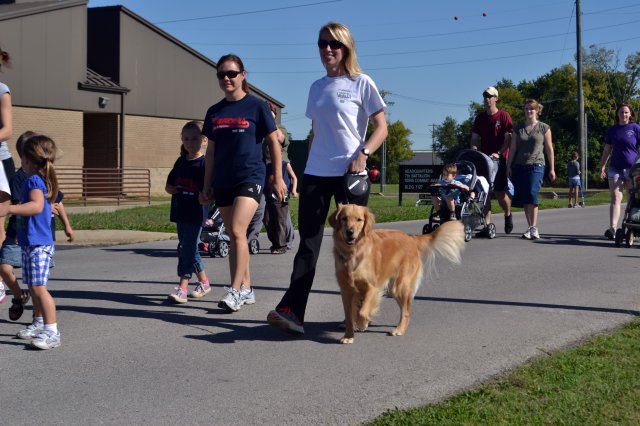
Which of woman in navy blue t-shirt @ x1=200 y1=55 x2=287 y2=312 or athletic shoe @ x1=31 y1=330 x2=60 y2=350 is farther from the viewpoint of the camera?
woman in navy blue t-shirt @ x1=200 y1=55 x2=287 y2=312

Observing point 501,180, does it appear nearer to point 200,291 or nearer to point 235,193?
point 200,291

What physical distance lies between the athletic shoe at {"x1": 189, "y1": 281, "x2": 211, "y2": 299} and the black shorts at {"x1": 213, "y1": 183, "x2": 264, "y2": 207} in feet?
4.35

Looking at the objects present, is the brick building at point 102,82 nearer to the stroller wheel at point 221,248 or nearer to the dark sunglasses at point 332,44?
the stroller wheel at point 221,248

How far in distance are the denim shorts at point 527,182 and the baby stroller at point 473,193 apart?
0.45m

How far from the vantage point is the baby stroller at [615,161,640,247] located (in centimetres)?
1327

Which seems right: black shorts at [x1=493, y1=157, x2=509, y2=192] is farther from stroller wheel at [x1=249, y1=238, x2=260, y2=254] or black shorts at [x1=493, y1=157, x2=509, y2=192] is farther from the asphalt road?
stroller wheel at [x1=249, y1=238, x2=260, y2=254]

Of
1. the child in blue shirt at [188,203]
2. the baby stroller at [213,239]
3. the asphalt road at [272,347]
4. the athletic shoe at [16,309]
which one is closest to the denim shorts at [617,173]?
the asphalt road at [272,347]

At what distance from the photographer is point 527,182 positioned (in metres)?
14.3

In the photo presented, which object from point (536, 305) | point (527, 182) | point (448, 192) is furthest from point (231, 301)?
point (527, 182)

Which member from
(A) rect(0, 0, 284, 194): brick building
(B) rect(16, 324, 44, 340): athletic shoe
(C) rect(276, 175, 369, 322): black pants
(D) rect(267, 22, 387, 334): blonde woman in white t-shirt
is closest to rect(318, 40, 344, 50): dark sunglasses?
(D) rect(267, 22, 387, 334): blonde woman in white t-shirt

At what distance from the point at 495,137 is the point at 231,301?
865 centimetres

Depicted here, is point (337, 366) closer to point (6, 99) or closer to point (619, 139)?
point (6, 99)

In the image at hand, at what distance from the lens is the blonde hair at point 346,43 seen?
647cm

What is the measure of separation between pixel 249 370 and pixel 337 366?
0.58 metres
